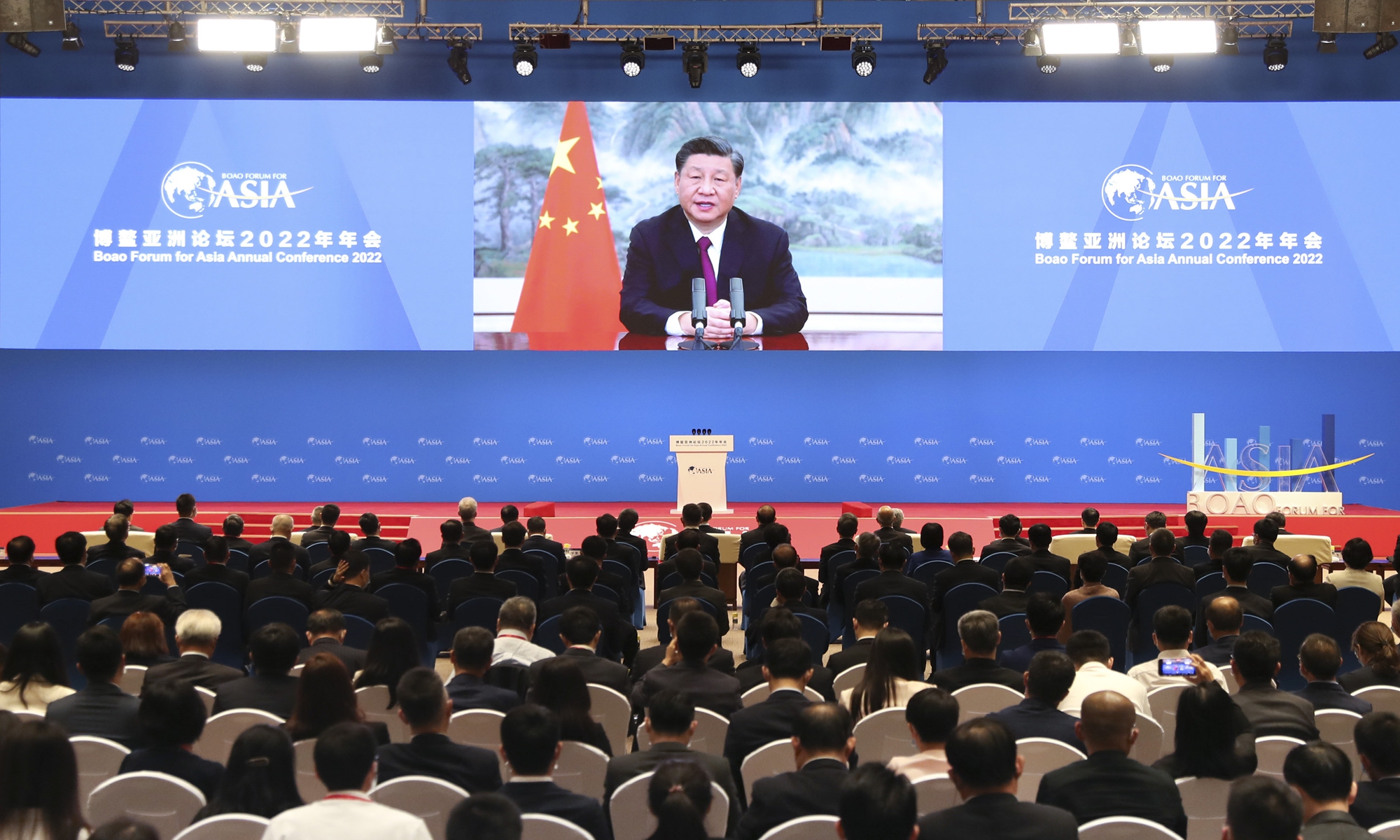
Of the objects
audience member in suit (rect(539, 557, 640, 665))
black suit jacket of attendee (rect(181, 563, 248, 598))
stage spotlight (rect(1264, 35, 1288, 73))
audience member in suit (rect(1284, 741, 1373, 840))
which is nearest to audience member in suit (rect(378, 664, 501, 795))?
audience member in suit (rect(1284, 741, 1373, 840))

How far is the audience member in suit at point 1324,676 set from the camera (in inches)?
165

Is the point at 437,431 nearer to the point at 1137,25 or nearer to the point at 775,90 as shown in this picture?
the point at 775,90

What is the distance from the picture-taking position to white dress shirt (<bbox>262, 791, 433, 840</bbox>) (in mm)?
2637

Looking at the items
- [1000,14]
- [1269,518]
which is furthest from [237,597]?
[1000,14]

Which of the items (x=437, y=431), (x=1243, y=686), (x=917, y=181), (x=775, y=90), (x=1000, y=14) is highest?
(x=1000, y=14)

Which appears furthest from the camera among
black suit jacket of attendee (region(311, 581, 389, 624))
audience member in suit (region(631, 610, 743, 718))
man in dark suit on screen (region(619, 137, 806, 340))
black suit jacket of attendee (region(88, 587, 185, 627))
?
man in dark suit on screen (region(619, 137, 806, 340))

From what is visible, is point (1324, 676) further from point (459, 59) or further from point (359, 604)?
point (459, 59)

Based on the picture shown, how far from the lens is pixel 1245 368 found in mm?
14406

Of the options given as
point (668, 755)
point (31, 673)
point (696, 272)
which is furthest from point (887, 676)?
point (696, 272)

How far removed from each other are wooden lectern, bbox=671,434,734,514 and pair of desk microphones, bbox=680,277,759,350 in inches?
55.8

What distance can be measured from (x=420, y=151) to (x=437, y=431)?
339 centimetres

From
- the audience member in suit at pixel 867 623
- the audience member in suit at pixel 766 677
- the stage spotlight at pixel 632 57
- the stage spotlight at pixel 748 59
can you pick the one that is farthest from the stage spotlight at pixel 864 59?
the audience member in suit at pixel 766 677

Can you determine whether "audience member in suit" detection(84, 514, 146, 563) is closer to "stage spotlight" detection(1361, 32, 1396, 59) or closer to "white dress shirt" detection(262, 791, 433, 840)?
"white dress shirt" detection(262, 791, 433, 840)

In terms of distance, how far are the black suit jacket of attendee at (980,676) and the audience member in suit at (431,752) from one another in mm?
1900
